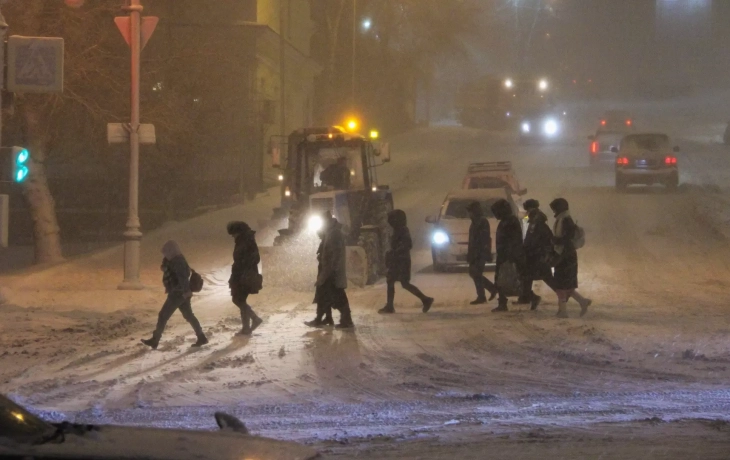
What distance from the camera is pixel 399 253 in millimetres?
14727

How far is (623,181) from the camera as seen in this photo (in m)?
32.8

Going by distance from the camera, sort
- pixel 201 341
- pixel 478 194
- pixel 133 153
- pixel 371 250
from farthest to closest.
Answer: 1. pixel 478 194
2. pixel 371 250
3. pixel 133 153
4. pixel 201 341

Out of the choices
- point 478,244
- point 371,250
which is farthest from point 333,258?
point 371,250

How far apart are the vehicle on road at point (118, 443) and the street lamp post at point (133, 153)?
13633 mm

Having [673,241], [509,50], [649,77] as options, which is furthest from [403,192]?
[649,77]

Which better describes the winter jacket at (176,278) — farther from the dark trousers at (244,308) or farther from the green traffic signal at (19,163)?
the green traffic signal at (19,163)

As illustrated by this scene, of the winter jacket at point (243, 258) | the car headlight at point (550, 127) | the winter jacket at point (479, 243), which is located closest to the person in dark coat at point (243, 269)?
the winter jacket at point (243, 258)

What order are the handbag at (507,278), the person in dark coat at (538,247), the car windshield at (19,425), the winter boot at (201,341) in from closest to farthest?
the car windshield at (19,425), the winter boot at (201,341), the person in dark coat at (538,247), the handbag at (507,278)

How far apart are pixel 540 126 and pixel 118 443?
57112mm

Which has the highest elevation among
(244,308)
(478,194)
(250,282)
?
(478,194)

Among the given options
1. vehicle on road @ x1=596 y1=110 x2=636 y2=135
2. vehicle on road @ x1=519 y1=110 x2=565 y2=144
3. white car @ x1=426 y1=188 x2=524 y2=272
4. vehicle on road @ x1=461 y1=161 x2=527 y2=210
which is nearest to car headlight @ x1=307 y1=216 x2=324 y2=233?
white car @ x1=426 y1=188 x2=524 y2=272

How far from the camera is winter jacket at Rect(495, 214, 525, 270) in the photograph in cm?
1440

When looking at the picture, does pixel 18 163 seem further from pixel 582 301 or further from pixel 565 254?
pixel 582 301

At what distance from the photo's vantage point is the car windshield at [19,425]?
4.04 m
